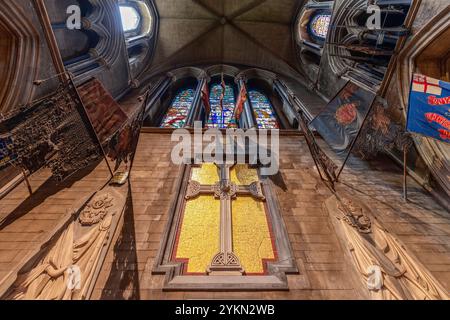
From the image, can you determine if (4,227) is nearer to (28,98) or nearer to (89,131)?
(89,131)

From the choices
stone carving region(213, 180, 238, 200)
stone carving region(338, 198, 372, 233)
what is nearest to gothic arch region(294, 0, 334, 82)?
stone carving region(338, 198, 372, 233)

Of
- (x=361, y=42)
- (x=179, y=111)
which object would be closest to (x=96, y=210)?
(x=179, y=111)

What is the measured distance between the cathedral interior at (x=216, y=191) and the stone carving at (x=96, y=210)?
0.03 meters

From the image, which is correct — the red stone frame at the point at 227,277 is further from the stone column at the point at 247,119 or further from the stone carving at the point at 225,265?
the stone column at the point at 247,119

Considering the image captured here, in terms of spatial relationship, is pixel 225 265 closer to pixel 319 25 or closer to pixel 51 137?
pixel 51 137

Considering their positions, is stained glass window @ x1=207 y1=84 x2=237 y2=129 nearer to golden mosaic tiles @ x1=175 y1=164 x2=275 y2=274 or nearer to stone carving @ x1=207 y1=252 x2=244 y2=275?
golden mosaic tiles @ x1=175 y1=164 x2=275 y2=274

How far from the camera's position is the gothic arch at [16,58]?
4.98 meters

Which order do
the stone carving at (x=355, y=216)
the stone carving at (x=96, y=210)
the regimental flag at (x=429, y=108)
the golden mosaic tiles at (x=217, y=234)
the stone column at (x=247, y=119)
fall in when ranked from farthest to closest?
the stone column at (x=247, y=119) → the regimental flag at (x=429, y=108) → the stone carving at (x=355, y=216) → the stone carving at (x=96, y=210) → the golden mosaic tiles at (x=217, y=234)

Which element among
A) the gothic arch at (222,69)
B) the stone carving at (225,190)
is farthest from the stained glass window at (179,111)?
the stone carving at (225,190)

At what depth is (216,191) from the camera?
4.73 m

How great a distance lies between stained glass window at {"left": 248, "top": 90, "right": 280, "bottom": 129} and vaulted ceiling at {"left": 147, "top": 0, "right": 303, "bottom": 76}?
3182 mm

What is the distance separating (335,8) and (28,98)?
11940 millimetres

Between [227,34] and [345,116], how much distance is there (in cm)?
1207
